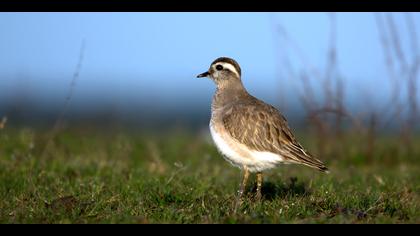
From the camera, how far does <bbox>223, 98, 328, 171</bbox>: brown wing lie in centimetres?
771

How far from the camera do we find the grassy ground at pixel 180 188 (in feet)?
21.2

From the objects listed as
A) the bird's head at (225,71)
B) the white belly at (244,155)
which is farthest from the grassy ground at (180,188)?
the bird's head at (225,71)

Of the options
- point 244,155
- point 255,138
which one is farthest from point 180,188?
point 255,138

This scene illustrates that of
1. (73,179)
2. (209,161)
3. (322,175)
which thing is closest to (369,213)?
(322,175)

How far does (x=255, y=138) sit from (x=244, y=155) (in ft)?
0.78

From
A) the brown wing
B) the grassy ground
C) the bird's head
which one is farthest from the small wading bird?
the bird's head

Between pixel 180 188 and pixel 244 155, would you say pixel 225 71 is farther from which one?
pixel 180 188

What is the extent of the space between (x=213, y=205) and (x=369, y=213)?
1615 mm

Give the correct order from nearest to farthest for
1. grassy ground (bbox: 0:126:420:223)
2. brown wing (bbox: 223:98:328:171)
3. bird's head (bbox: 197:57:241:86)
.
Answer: grassy ground (bbox: 0:126:420:223), brown wing (bbox: 223:98:328:171), bird's head (bbox: 197:57:241:86)

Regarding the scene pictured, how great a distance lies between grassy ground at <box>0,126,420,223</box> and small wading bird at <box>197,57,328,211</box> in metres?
0.43

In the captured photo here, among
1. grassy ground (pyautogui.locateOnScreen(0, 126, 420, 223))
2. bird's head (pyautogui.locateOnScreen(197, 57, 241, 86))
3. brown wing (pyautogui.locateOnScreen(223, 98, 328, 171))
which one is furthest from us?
bird's head (pyautogui.locateOnScreen(197, 57, 241, 86))

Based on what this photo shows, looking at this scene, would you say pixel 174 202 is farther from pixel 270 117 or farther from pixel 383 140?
pixel 383 140

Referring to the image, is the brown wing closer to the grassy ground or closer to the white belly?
Result: the white belly

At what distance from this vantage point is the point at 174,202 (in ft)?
24.9
